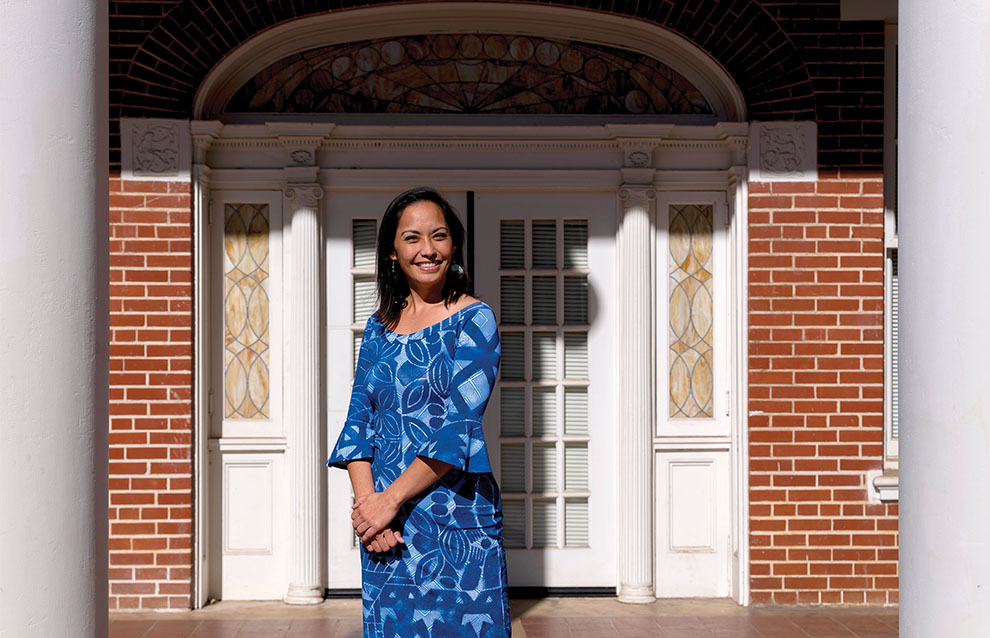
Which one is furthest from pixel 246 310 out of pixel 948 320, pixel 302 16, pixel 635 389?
pixel 948 320

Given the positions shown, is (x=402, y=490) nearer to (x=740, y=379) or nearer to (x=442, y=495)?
(x=442, y=495)

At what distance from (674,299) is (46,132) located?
13.6ft

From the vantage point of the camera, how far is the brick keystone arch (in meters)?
5.81

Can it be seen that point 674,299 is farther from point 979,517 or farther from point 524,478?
point 979,517

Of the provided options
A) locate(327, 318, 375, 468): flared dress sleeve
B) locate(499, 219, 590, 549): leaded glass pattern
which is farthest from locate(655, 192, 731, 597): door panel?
locate(327, 318, 375, 468): flared dress sleeve

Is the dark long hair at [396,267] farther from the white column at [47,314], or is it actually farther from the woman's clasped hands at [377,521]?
the white column at [47,314]

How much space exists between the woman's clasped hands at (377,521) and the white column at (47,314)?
735 millimetres

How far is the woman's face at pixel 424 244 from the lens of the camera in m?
2.98

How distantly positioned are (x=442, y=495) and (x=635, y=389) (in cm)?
328

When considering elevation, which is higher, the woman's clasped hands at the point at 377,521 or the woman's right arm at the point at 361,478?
the woman's right arm at the point at 361,478

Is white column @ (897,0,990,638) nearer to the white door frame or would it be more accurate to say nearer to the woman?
the woman

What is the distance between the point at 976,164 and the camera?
2529 mm

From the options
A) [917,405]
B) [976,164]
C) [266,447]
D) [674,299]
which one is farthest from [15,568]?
[674,299]

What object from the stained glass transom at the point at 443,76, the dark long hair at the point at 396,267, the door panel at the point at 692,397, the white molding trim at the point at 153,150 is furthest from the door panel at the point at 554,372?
the dark long hair at the point at 396,267
